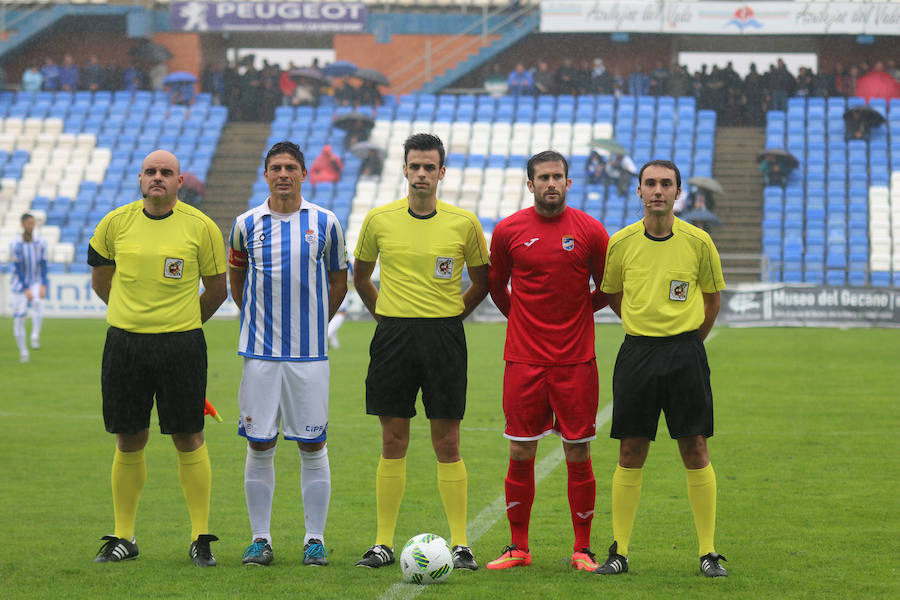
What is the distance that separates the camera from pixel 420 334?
596cm

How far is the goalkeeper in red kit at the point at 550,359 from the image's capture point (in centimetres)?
596

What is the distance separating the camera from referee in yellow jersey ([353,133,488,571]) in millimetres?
5977

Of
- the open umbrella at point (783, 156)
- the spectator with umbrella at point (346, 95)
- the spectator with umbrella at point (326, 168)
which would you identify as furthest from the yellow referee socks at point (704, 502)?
the spectator with umbrella at point (346, 95)

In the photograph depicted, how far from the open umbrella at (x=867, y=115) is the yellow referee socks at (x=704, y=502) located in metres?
28.4

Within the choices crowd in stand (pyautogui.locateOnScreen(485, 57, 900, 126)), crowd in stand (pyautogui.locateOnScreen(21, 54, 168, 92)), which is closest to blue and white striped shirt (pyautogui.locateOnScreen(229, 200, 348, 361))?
crowd in stand (pyautogui.locateOnScreen(485, 57, 900, 126))

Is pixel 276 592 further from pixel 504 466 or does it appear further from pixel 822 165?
pixel 822 165

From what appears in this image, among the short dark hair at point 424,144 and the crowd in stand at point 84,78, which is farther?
the crowd in stand at point 84,78

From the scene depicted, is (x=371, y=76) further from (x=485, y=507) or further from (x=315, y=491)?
(x=315, y=491)

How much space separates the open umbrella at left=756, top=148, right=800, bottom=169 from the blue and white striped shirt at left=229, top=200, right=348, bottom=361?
87.0 feet

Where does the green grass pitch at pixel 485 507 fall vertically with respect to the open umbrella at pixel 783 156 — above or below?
below

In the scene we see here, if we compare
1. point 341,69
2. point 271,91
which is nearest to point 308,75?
point 341,69

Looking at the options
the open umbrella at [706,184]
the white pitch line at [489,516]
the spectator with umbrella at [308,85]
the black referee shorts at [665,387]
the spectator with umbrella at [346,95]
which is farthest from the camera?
the spectator with umbrella at [346,95]

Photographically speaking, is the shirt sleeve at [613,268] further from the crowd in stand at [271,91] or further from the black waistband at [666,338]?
the crowd in stand at [271,91]

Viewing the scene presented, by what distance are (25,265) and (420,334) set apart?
13513 mm
